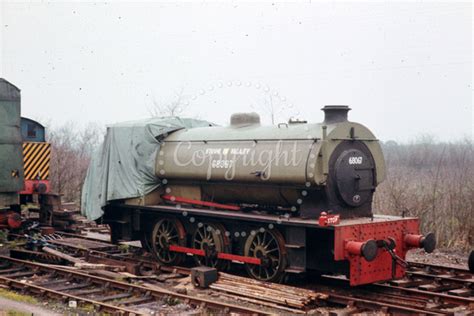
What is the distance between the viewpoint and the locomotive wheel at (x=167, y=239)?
43.5ft

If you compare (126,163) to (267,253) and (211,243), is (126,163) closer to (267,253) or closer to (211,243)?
(211,243)

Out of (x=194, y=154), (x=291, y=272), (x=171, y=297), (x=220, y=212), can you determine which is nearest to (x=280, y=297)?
(x=291, y=272)

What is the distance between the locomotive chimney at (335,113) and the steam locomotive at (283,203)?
0.02 metres

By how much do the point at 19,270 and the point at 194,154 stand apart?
440 centimetres

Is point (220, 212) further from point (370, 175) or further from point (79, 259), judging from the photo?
point (79, 259)

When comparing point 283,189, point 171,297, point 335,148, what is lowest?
point 171,297

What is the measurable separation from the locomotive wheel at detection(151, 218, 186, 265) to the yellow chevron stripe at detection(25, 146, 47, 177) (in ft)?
18.5

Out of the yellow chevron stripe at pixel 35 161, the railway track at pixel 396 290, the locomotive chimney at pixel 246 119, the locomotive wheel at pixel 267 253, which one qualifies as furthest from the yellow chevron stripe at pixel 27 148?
the locomotive wheel at pixel 267 253

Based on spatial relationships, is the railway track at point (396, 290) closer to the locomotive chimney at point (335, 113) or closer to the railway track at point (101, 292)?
the railway track at point (101, 292)

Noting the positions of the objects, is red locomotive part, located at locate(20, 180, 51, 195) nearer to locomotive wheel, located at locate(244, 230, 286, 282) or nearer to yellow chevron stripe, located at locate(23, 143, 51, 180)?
yellow chevron stripe, located at locate(23, 143, 51, 180)

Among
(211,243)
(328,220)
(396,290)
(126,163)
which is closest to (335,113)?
(328,220)

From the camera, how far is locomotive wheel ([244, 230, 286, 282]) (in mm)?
11164

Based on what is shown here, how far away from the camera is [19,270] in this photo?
12.9 metres

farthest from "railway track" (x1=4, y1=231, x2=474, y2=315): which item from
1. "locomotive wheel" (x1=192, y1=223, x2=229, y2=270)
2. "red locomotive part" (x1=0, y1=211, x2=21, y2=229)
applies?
"red locomotive part" (x1=0, y1=211, x2=21, y2=229)
